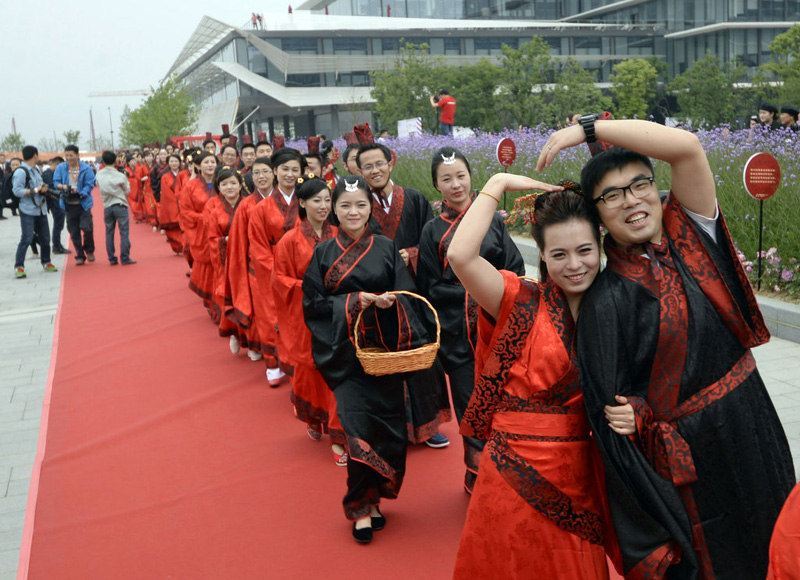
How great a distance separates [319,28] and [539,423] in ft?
169

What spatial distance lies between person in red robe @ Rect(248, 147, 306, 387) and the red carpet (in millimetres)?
325

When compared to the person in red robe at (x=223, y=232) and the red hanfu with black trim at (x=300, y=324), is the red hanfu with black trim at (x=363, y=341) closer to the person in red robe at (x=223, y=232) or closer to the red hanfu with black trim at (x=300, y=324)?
the red hanfu with black trim at (x=300, y=324)

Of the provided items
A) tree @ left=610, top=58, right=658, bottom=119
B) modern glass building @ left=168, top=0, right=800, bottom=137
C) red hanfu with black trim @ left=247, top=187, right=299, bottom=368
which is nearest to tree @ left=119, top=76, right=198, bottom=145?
modern glass building @ left=168, top=0, right=800, bottom=137

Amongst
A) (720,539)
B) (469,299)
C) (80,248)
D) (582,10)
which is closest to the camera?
(720,539)

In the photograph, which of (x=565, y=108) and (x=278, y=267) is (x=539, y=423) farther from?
(x=565, y=108)

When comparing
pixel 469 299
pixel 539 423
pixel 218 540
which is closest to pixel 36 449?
pixel 218 540

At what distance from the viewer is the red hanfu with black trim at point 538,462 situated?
232cm

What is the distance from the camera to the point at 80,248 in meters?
13.7

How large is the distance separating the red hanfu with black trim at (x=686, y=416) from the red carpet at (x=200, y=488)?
145cm

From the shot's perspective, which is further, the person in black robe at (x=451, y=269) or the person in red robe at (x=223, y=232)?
the person in red robe at (x=223, y=232)

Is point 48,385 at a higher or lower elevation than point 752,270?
lower

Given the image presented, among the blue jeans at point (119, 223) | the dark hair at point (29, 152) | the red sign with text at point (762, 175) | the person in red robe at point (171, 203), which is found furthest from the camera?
the person in red robe at point (171, 203)

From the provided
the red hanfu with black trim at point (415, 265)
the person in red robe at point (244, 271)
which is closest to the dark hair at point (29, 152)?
the person in red robe at point (244, 271)

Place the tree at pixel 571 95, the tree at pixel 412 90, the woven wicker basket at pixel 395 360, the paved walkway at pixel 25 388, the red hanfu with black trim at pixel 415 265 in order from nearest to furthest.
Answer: the woven wicker basket at pixel 395 360, the paved walkway at pixel 25 388, the red hanfu with black trim at pixel 415 265, the tree at pixel 571 95, the tree at pixel 412 90
